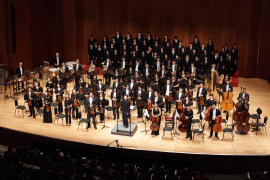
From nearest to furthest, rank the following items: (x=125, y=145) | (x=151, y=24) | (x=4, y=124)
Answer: (x=125, y=145), (x=4, y=124), (x=151, y=24)

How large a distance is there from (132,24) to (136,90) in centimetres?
711

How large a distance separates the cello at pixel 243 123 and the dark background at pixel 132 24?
7.30 m

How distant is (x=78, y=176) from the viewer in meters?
8.27

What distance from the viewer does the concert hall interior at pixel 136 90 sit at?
9633 mm

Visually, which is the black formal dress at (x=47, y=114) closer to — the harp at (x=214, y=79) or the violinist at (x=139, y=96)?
the violinist at (x=139, y=96)

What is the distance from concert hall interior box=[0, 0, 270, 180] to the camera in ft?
31.6

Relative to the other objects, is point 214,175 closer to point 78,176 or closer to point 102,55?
point 78,176

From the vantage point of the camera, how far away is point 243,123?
11.6m

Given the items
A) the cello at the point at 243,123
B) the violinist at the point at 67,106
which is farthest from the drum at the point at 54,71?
the cello at the point at 243,123

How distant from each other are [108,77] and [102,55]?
2.33 m

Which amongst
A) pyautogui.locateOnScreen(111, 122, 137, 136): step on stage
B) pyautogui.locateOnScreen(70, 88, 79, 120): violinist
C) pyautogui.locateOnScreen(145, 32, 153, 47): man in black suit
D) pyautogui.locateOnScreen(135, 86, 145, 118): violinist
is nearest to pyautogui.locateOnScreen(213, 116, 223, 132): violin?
pyautogui.locateOnScreen(111, 122, 137, 136): step on stage

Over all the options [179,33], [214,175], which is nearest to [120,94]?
[214,175]

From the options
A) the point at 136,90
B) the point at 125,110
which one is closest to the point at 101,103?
the point at 125,110

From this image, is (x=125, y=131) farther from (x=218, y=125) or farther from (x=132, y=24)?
(x=132, y=24)
